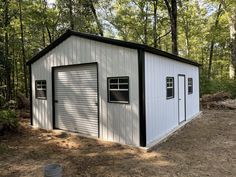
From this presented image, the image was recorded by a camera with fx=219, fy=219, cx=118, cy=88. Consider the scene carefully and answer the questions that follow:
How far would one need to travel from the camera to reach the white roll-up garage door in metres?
6.98

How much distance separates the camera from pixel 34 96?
29.3ft

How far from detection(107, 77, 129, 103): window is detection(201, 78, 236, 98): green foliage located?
1214 centimetres

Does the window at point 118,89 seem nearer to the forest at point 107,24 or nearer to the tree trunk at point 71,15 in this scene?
the forest at point 107,24

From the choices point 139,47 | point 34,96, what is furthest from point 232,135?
point 34,96

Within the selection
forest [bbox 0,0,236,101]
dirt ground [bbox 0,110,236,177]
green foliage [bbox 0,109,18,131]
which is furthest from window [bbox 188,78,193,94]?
green foliage [bbox 0,109,18,131]

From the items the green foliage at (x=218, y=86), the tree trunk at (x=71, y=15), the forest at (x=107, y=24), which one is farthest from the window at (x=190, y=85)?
the tree trunk at (x=71, y=15)

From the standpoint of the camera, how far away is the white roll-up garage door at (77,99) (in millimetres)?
6977

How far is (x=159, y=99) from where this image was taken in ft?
22.1

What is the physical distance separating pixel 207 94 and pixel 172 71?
9.92 metres

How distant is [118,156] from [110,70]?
2.43 metres

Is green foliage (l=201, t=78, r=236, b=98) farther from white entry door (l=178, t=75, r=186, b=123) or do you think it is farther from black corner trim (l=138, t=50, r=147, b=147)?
black corner trim (l=138, t=50, r=147, b=147)

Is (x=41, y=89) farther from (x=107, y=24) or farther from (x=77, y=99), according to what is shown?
(x=107, y=24)

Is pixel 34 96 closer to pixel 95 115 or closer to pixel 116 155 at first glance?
pixel 95 115

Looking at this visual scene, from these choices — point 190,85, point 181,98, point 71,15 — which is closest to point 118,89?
point 181,98
